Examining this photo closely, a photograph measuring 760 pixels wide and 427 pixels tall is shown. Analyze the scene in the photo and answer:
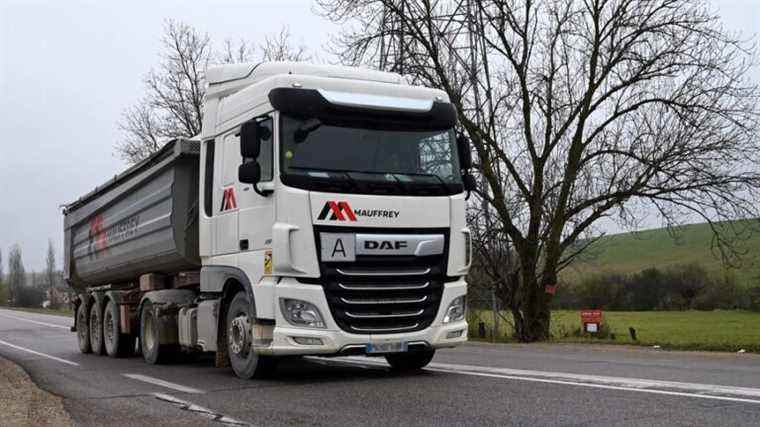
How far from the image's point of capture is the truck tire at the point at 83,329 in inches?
689

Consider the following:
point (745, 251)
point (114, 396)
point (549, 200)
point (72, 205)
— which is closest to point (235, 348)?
point (114, 396)

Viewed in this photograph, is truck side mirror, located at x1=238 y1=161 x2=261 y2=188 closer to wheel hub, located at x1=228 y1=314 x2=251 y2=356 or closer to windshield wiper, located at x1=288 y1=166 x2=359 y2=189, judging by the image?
windshield wiper, located at x1=288 y1=166 x2=359 y2=189

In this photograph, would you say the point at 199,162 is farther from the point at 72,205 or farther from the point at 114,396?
the point at 72,205

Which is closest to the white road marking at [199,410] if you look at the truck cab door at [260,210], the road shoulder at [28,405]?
the road shoulder at [28,405]

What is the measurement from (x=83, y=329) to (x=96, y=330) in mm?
1211

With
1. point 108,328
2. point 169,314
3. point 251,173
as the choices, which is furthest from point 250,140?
point 108,328

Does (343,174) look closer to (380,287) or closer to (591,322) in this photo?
(380,287)

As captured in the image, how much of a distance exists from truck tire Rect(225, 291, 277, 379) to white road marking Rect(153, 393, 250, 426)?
3.34 feet

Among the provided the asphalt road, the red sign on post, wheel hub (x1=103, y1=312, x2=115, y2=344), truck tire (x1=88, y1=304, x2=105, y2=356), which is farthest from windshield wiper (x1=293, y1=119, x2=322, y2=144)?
the red sign on post

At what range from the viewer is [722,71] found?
20.0 meters

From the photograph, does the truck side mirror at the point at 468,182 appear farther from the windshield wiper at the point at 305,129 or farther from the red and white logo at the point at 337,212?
the windshield wiper at the point at 305,129

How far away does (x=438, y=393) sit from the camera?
8219 millimetres

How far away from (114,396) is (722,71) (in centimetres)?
1589

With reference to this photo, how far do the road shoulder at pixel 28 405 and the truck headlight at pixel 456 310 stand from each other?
400 centimetres
